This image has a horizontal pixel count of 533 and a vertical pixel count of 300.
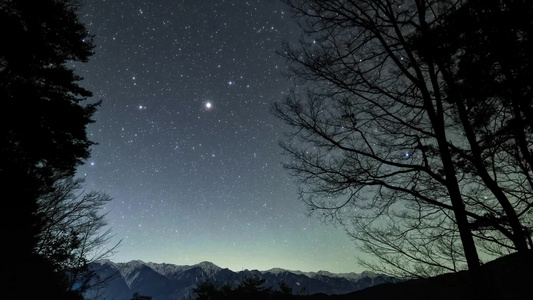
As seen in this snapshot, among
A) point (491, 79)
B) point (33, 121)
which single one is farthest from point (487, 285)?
point (33, 121)

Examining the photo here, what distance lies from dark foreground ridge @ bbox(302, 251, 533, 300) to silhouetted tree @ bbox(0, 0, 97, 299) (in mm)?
10181

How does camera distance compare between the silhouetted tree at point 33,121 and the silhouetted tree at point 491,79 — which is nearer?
the silhouetted tree at point 491,79

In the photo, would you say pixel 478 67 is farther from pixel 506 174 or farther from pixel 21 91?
pixel 21 91

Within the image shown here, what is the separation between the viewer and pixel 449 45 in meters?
4.23

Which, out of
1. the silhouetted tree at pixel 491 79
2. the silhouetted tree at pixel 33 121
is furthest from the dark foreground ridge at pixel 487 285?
the silhouetted tree at pixel 33 121

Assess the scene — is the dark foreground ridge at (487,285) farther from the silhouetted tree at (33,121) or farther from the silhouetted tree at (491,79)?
the silhouetted tree at (33,121)

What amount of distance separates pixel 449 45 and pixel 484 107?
1.48 meters

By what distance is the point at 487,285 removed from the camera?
3150 mm

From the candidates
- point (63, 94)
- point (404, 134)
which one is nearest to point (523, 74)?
point (404, 134)

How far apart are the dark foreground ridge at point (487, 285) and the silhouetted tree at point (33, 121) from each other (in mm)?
10181

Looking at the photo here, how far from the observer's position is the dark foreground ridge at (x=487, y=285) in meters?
3.92

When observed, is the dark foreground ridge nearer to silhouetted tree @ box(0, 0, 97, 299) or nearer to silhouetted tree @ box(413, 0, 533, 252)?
silhouetted tree @ box(413, 0, 533, 252)

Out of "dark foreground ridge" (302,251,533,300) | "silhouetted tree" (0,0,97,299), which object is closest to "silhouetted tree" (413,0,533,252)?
"dark foreground ridge" (302,251,533,300)

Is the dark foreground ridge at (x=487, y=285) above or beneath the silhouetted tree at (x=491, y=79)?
beneath
